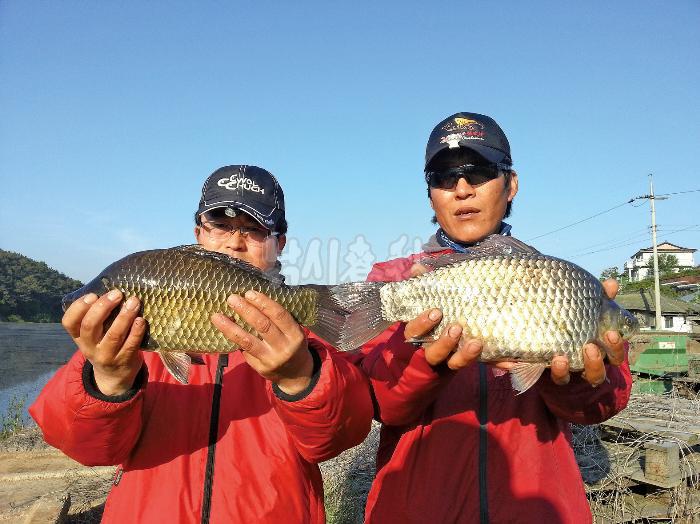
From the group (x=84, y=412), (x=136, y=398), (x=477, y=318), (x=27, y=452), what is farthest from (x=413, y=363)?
(x=27, y=452)

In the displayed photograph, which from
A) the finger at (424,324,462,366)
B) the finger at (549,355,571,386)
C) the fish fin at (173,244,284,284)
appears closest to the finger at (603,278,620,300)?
the finger at (549,355,571,386)

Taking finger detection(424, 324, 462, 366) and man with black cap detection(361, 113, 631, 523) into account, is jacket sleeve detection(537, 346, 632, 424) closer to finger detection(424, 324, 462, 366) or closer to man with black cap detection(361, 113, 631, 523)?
man with black cap detection(361, 113, 631, 523)

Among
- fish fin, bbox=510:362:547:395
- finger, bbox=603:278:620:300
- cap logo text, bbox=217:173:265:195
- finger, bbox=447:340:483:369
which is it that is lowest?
fish fin, bbox=510:362:547:395

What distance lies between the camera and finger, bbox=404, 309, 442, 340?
2242 millimetres

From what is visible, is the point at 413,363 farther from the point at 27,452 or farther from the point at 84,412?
the point at 27,452

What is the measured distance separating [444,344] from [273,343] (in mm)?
714

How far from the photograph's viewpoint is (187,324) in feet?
7.64

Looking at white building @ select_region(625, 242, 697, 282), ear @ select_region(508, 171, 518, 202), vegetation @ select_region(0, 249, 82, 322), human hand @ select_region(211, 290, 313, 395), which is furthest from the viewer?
white building @ select_region(625, 242, 697, 282)

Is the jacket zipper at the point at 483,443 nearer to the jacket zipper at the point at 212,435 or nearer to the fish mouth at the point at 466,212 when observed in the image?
the fish mouth at the point at 466,212

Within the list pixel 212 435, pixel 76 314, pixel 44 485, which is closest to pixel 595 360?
pixel 212 435

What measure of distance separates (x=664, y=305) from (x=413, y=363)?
118 ft

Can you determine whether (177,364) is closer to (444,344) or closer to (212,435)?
(212,435)

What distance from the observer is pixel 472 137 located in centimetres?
284

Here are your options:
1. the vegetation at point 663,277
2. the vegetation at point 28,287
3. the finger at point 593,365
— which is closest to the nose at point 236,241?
the finger at point 593,365
